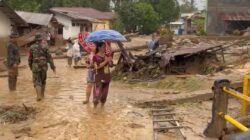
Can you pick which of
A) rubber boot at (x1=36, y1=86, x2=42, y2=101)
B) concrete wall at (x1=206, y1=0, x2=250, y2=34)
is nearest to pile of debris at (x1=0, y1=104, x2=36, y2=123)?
rubber boot at (x1=36, y1=86, x2=42, y2=101)

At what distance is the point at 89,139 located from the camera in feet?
24.5

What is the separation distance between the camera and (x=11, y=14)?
25.3m

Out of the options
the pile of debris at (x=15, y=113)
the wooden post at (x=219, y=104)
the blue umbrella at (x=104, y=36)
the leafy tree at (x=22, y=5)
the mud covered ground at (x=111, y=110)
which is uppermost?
the leafy tree at (x=22, y=5)

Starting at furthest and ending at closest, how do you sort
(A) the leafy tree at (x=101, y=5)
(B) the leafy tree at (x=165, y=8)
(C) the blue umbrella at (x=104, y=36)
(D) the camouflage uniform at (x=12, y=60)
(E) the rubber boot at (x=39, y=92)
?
(A) the leafy tree at (x=101, y=5), (B) the leafy tree at (x=165, y=8), (D) the camouflage uniform at (x=12, y=60), (E) the rubber boot at (x=39, y=92), (C) the blue umbrella at (x=104, y=36)

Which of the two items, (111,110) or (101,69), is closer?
(101,69)

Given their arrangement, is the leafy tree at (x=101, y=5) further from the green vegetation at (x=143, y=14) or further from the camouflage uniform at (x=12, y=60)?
the camouflage uniform at (x=12, y=60)

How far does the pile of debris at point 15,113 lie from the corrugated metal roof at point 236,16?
111 feet

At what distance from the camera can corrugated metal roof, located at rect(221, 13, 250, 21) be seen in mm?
41166

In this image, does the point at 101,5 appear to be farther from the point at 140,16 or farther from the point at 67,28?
the point at 67,28

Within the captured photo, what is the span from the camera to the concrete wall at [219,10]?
42688 millimetres

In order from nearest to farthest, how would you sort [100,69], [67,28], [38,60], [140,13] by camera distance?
1. [100,69]
2. [38,60]
3. [67,28]
4. [140,13]

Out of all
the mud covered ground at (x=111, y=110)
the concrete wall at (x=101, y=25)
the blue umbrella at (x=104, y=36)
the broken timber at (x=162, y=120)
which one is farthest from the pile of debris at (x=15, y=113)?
the concrete wall at (x=101, y=25)

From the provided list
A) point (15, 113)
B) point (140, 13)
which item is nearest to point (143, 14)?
point (140, 13)

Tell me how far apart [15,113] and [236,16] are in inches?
1383
